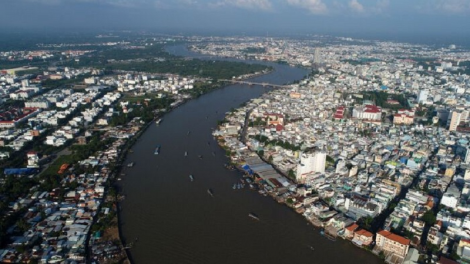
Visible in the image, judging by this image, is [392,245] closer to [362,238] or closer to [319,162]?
[362,238]

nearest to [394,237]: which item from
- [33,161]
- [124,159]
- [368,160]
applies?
[368,160]

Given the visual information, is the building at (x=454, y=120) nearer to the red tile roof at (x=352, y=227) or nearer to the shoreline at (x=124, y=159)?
the red tile roof at (x=352, y=227)

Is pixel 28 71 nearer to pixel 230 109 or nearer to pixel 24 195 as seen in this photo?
pixel 230 109

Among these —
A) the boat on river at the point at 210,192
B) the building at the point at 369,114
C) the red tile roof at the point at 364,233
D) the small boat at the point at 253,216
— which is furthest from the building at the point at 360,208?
the building at the point at 369,114

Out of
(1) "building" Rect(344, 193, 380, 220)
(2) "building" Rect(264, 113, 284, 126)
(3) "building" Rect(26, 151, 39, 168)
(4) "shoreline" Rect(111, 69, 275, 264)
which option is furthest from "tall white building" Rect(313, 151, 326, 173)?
(3) "building" Rect(26, 151, 39, 168)

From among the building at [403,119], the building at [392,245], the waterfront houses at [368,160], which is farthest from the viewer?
the building at [403,119]
